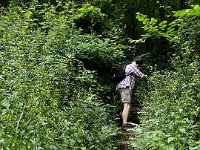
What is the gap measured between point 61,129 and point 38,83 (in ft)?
2.99

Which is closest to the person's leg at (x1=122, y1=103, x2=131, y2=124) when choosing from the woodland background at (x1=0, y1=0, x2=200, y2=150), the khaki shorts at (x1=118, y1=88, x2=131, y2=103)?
the khaki shorts at (x1=118, y1=88, x2=131, y2=103)

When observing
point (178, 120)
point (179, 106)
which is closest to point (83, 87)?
point (179, 106)

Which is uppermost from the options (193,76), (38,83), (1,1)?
(1,1)

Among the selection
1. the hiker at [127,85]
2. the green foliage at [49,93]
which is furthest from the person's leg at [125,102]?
the green foliage at [49,93]

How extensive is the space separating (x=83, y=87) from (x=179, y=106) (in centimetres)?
299

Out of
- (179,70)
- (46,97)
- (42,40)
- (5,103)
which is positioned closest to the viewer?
(5,103)

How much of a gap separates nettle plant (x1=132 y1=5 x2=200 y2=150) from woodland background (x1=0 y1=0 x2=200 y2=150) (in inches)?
0.6

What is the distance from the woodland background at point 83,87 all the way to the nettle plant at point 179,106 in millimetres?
15

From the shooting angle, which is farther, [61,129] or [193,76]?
[193,76]

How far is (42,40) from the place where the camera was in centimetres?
837

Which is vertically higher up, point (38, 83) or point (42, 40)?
point (42, 40)

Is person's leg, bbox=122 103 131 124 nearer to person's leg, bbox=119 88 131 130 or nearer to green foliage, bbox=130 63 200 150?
person's leg, bbox=119 88 131 130

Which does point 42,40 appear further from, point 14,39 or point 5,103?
point 5,103

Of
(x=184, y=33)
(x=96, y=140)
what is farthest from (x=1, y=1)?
(x=96, y=140)
